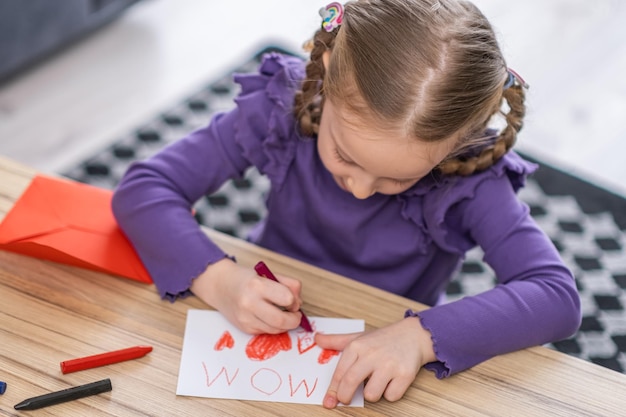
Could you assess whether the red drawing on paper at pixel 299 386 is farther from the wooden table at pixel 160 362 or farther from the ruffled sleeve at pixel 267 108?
the ruffled sleeve at pixel 267 108

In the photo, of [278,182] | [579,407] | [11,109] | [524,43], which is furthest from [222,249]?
[524,43]

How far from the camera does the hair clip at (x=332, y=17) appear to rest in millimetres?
969

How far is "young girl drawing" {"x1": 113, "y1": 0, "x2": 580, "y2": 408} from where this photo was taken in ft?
2.96

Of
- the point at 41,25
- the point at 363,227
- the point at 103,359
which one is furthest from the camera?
the point at 41,25

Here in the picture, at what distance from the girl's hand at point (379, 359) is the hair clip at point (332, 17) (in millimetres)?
350

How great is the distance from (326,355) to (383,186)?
22 centimetres

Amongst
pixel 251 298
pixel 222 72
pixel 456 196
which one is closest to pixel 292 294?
pixel 251 298

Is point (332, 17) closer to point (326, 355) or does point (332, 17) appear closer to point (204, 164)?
point (204, 164)

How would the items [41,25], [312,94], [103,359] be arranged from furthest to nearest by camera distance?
[41,25] < [312,94] < [103,359]

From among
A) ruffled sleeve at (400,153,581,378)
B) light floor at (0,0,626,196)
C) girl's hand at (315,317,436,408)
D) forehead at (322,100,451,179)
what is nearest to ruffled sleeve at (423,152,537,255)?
ruffled sleeve at (400,153,581,378)

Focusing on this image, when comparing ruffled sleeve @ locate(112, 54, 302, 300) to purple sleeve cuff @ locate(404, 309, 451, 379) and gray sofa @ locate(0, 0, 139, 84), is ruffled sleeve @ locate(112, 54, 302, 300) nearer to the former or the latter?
purple sleeve cuff @ locate(404, 309, 451, 379)

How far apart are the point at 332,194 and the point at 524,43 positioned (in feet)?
6.12

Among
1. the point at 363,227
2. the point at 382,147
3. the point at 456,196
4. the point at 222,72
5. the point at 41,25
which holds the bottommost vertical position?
the point at 222,72

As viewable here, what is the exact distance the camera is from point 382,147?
3.02 ft
